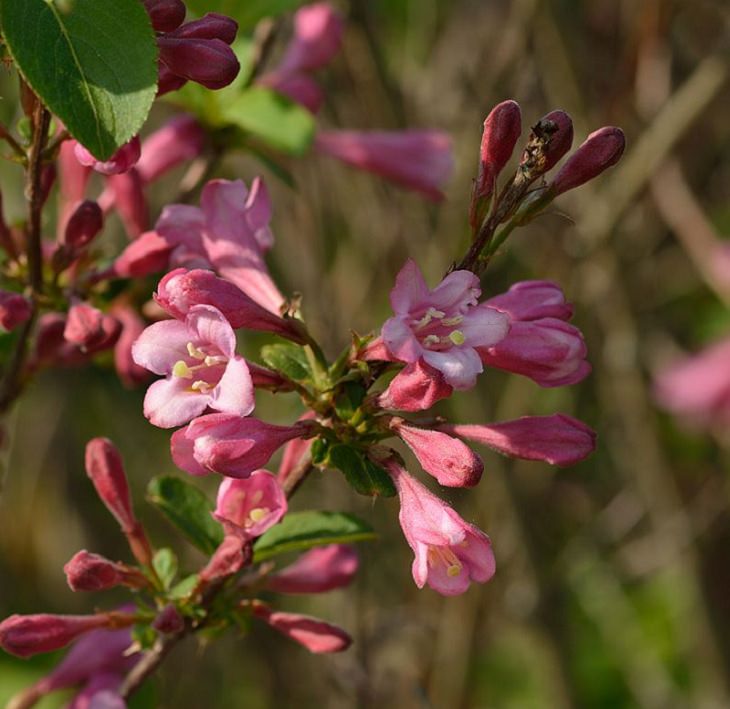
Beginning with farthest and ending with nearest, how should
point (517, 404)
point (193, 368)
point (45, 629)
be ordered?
1. point (517, 404)
2. point (45, 629)
3. point (193, 368)

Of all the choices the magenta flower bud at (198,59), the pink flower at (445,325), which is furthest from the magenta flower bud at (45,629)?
the magenta flower bud at (198,59)

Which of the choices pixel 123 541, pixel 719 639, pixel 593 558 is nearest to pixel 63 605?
pixel 123 541

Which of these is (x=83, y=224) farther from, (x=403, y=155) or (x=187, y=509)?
(x=403, y=155)

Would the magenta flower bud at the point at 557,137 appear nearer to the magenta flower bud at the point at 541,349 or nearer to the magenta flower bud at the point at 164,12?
the magenta flower bud at the point at 541,349

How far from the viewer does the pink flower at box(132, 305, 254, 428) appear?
4.85ft

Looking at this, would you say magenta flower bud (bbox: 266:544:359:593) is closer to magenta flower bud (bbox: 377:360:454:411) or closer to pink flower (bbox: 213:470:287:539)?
pink flower (bbox: 213:470:287:539)

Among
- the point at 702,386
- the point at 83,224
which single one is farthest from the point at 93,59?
the point at 702,386

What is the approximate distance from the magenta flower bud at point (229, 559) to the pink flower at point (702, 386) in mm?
2746

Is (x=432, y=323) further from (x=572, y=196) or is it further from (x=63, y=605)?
(x=63, y=605)

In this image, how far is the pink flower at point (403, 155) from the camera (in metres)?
2.67

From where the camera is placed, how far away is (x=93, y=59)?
1.48m

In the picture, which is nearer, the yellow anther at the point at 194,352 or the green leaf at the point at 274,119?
the yellow anther at the point at 194,352

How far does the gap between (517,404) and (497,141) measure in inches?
94.2

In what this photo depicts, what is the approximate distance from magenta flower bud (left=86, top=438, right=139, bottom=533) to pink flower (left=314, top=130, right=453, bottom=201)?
3.42 ft
